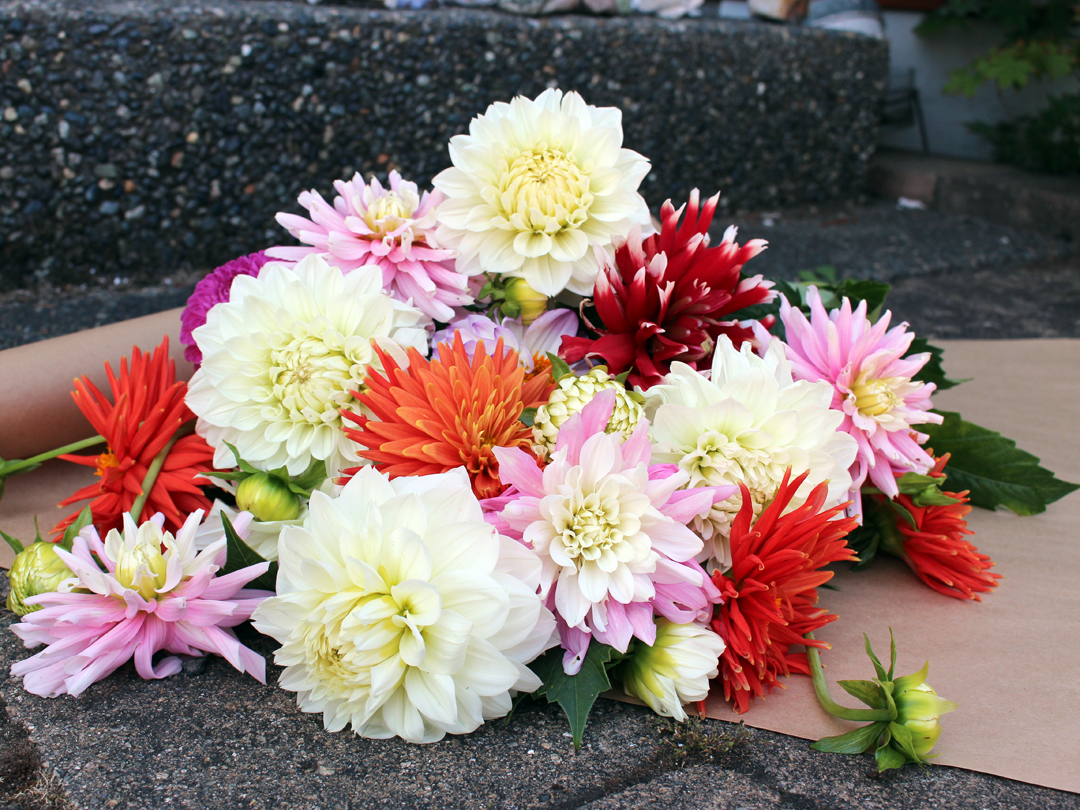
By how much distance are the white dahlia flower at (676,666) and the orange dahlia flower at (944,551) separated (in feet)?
1.23

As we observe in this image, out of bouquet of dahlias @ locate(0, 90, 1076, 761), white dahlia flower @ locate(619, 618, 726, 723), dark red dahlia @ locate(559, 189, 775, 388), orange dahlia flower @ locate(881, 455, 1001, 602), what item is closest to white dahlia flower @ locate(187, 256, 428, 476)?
bouquet of dahlias @ locate(0, 90, 1076, 761)

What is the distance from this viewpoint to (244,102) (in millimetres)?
2557

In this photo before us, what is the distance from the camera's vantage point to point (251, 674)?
0.90m

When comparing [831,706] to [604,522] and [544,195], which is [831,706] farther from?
[544,195]

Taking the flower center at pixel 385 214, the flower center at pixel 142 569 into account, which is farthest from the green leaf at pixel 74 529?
the flower center at pixel 385 214

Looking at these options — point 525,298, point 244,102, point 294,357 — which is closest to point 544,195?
point 525,298

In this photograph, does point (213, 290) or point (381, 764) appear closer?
point (381, 764)

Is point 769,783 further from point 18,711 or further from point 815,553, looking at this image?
point 18,711

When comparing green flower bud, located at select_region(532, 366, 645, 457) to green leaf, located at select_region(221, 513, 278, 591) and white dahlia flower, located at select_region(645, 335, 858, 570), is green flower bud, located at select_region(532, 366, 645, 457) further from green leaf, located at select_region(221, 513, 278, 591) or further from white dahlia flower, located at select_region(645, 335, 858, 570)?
green leaf, located at select_region(221, 513, 278, 591)

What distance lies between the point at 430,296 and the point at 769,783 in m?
0.64

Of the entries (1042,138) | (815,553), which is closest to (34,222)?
(815,553)

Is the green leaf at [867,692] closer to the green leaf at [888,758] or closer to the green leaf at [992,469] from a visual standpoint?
the green leaf at [888,758]

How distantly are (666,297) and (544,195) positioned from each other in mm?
182

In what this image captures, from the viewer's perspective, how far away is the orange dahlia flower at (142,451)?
1032 millimetres
